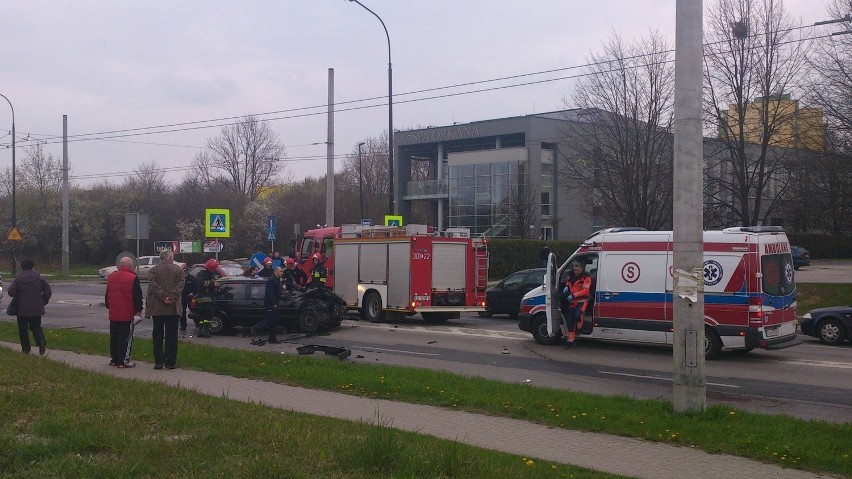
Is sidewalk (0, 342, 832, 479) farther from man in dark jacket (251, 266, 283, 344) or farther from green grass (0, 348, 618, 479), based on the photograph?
man in dark jacket (251, 266, 283, 344)

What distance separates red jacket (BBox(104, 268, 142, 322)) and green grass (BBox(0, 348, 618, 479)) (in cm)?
420

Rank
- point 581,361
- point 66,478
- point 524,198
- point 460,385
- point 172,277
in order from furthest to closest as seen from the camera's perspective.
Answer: point 524,198 < point 581,361 < point 172,277 < point 460,385 < point 66,478

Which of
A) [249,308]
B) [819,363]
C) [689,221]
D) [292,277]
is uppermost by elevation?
[689,221]

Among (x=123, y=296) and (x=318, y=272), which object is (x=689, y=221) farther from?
(x=318, y=272)

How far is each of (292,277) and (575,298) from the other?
28.7 feet

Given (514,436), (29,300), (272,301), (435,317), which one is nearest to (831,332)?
(435,317)

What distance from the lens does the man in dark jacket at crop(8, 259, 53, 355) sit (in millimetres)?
14430

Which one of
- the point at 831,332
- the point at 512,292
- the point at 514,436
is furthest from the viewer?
the point at 512,292

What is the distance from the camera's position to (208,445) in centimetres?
679

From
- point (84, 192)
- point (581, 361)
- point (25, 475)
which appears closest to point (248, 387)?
point (25, 475)

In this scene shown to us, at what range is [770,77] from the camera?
35312 millimetres

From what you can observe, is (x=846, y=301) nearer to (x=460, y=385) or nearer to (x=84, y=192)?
(x=460, y=385)

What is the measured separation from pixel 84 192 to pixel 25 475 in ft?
222

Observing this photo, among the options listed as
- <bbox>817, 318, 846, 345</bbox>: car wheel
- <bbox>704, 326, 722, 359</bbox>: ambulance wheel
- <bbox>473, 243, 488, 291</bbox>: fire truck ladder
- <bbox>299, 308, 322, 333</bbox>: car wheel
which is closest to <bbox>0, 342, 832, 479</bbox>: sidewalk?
<bbox>704, 326, 722, 359</bbox>: ambulance wheel
